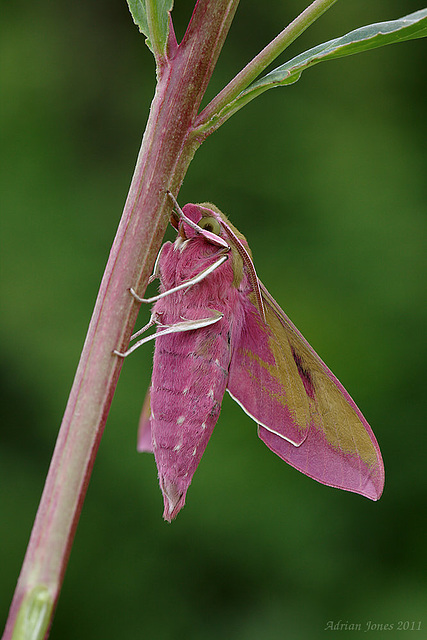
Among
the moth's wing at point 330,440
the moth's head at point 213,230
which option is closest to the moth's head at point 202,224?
the moth's head at point 213,230

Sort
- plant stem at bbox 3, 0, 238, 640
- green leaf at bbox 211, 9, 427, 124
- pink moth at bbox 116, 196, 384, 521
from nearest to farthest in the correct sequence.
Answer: plant stem at bbox 3, 0, 238, 640
green leaf at bbox 211, 9, 427, 124
pink moth at bbox 116, 196, 384, 521

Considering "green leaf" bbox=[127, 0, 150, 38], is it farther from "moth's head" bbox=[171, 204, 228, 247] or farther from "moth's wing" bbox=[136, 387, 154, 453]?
"moth's wing" bbox=[136, 387, 154, 453]

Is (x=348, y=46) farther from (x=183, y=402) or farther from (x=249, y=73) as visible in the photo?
(x=183, y=402)

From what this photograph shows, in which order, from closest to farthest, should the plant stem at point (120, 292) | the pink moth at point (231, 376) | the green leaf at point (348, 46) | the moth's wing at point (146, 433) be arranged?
the plant stem at point (120, 292) → the green leaf at point (348, 46) → the pink moth at point (231, 376) → the moth's wing at point (146, 433)

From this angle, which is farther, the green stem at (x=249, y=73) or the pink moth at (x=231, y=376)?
the pink moth at (x=231, y=376)

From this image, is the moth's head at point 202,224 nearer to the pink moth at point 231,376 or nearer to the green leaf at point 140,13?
the pink moth at point 231,376

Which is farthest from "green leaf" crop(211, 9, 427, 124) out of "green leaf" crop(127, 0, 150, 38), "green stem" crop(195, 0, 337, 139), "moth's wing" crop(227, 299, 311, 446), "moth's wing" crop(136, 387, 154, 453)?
"moth's wing" crop(136, 387, 154, 453)

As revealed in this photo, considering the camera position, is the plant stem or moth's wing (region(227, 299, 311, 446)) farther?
moth's wing (region(227, 299, 311, 446))
